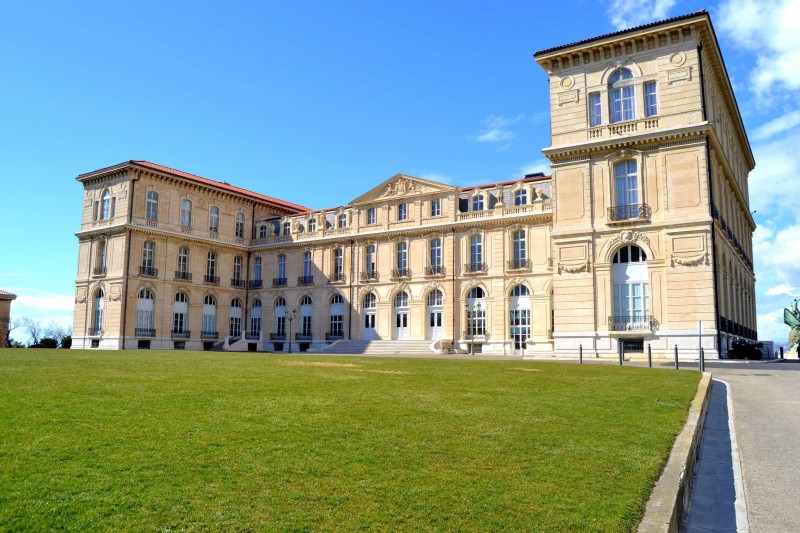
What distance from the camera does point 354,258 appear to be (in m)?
51.6

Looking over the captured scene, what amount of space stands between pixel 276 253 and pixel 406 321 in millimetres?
15107

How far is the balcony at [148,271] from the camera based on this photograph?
49.1m

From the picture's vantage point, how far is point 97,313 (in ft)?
164

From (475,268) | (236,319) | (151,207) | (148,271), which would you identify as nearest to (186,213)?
(151,207)

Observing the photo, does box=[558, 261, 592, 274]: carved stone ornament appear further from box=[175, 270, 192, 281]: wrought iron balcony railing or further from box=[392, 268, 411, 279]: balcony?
box=[175, 270, 192, 281]: wrought iron balcony railing

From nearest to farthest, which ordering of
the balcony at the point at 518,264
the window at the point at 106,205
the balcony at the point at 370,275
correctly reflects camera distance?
the balcony at the point at 518,264, the balcony at the point at 370,275, the window at the point at 106,205

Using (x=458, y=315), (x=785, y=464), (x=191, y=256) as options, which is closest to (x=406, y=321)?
(x=458, y=315)

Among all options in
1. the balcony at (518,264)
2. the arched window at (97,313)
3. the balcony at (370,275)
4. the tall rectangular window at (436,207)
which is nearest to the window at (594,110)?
the balcony at (518,264)

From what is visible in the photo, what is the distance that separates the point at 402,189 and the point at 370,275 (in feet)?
24.2

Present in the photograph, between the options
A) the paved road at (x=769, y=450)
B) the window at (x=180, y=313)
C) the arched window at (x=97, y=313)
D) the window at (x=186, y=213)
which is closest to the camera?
the paved road at (x=769, y=450)

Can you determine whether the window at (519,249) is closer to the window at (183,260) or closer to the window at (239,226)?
the window at (239,226)

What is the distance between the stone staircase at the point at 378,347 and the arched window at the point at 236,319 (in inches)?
442

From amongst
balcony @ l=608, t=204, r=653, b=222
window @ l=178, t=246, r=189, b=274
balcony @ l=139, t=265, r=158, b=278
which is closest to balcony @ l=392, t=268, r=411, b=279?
window @ l=178, t=246, r=189, b=274

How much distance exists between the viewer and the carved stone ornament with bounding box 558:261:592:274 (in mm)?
33844
